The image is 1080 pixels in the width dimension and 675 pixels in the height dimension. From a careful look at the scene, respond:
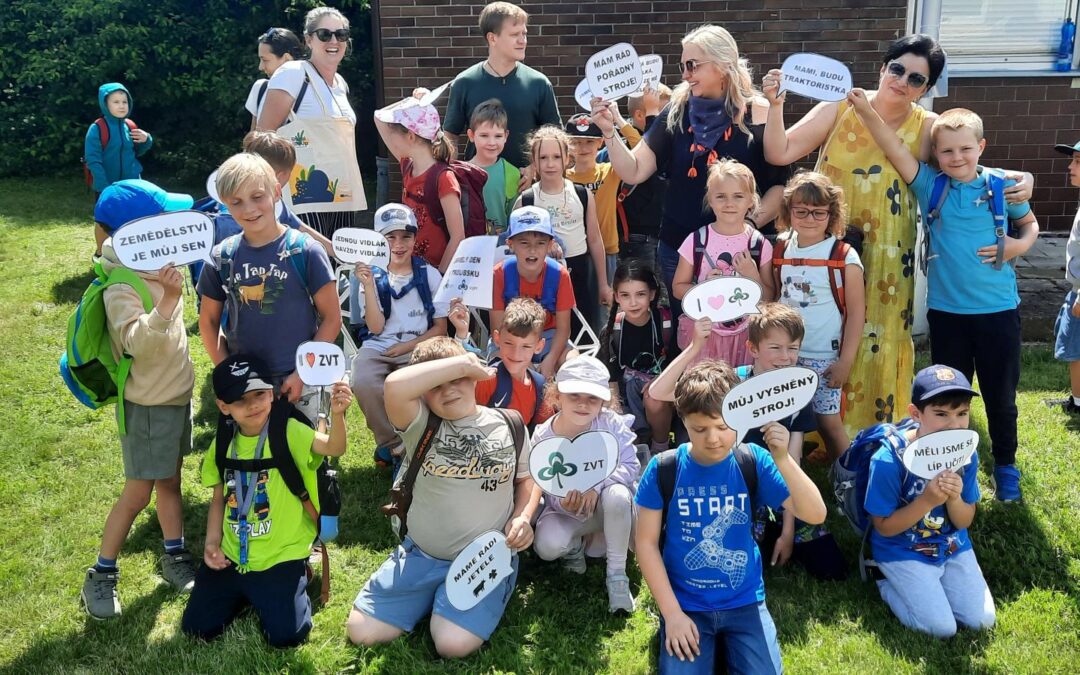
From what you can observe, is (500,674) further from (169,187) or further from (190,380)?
(169,187)

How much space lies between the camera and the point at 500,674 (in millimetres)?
3373

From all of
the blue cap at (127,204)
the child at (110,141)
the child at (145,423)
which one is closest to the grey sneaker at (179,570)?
the child at (145,423)

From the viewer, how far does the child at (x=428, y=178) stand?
506cm

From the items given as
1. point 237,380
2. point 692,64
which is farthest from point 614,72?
point 237,380

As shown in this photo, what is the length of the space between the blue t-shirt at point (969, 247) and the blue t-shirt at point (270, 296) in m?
2.87

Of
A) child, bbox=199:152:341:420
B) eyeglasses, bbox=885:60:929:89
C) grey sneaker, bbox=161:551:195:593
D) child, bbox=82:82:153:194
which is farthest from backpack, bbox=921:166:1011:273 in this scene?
child, bbox=82:82:153:194

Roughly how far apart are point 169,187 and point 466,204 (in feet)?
28.6

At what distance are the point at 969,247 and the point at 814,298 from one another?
757mm

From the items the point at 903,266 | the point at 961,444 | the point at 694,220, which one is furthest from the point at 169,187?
the point at 961,444

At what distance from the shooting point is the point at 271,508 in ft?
11.9

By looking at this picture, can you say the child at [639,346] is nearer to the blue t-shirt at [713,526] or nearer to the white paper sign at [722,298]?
the white paper sign at [722,298]

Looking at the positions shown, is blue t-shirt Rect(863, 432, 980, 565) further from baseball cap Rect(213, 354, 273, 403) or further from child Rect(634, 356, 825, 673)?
baseball cap Rect(213, 354, 273, 403)

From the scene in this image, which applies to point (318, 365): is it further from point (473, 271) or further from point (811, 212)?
point (811, 212)

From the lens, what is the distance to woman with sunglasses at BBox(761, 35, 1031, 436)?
4398mm
